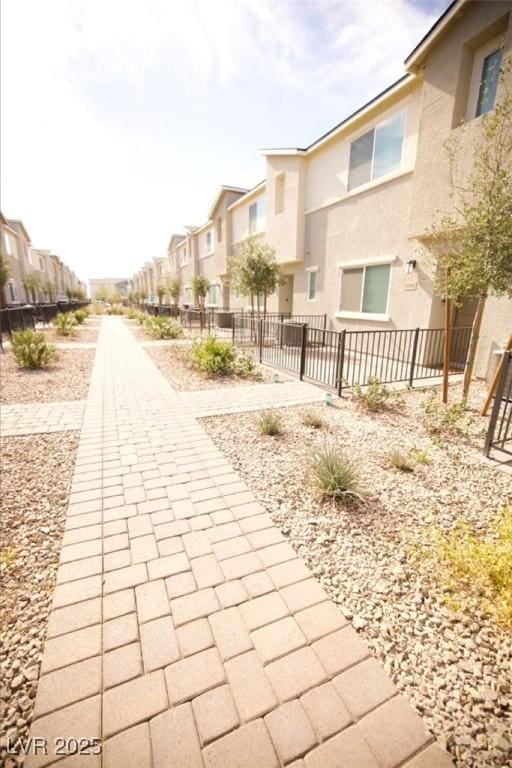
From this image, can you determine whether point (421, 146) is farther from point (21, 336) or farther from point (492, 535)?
point (21, 336)

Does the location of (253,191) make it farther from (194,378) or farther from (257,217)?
(194,378)

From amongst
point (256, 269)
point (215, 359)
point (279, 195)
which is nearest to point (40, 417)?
point (215, 359)

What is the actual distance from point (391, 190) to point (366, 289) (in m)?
2.83

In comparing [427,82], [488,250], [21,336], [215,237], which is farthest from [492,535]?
[215,237]

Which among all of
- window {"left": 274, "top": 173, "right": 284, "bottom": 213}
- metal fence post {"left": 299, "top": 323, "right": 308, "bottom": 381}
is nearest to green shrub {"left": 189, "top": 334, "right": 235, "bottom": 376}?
metal fence post {"left": 299, "top": 323, "right": 308, "bottom": 381}

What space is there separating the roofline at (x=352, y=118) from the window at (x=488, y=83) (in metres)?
1.75

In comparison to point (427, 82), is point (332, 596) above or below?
below

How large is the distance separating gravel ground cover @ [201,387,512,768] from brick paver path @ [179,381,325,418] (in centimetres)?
67

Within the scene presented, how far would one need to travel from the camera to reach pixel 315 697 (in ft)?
5.29

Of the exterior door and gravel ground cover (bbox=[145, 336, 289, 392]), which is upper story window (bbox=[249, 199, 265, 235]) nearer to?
the exterior door

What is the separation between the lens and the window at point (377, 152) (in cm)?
931

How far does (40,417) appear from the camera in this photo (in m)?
5.37

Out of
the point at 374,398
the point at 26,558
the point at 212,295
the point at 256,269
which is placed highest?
the point at 256,269

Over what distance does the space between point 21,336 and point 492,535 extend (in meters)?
11.0
